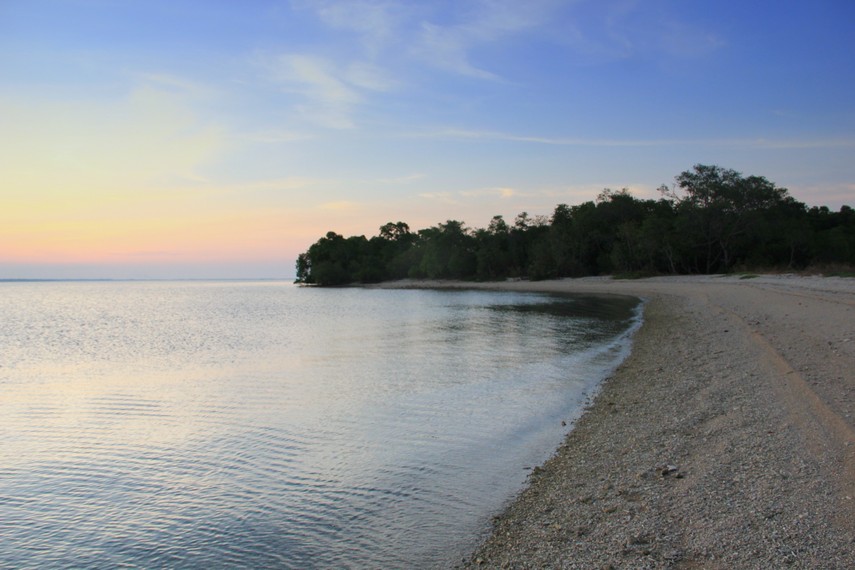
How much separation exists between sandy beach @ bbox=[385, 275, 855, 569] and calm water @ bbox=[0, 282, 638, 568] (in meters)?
0.68

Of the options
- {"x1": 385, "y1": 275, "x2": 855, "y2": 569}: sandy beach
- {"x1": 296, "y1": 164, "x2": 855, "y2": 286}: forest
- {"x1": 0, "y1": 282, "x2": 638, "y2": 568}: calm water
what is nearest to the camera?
{"x1": 385, "y1": 275, "x2": 855, "y2": 569}: sandy beach

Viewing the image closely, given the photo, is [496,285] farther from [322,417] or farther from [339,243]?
[322,417]

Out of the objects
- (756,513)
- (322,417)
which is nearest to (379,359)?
Answer: (322,417)

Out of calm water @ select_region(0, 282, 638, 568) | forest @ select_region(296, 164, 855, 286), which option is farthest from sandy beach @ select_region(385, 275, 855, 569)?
forest @ select_region(296, 164, 855, 286)

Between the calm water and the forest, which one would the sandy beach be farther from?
the forest

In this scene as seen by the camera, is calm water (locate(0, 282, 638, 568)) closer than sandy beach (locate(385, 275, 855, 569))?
No

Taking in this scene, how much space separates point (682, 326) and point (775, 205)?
5067 centimetres

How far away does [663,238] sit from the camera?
6381cm

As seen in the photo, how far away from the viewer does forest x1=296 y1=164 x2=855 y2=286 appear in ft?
193

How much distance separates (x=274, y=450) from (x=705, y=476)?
621 centimetres

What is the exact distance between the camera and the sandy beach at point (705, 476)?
449cm

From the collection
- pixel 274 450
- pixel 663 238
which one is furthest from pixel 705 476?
pixel 663 238

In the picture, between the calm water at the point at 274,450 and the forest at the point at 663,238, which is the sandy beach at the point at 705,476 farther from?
the forest at the point at 663,238

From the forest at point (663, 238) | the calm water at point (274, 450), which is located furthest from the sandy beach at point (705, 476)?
the forest at point (663, 238)
